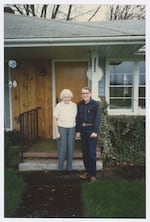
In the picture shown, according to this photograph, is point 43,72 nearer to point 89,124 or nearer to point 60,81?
point 60,81

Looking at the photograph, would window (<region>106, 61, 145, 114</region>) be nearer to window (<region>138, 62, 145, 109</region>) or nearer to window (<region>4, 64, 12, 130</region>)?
window (<region>138, 62, 145, 109</region>)

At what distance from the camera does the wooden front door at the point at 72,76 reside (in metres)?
5.90

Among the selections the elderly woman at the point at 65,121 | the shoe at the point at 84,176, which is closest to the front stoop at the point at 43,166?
the shoe at the point at 84,176

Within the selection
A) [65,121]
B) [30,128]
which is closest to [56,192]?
[65,121]

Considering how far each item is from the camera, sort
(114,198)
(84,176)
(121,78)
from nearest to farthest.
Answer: (114,198) < (84,176) < (121,78)

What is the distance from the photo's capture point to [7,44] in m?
4.22

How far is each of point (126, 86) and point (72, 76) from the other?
4.59 feet

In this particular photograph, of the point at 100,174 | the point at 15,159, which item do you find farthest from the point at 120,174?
the point at 15,159

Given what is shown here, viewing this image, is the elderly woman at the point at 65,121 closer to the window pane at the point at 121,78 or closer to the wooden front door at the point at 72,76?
the wooden front door at the point at 72,76

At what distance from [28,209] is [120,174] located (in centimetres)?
182

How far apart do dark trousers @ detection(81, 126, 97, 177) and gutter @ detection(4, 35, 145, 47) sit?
1507 mm

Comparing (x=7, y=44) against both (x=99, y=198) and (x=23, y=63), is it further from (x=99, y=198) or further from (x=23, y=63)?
(x=99, y=198)

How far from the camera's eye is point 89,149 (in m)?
3.88

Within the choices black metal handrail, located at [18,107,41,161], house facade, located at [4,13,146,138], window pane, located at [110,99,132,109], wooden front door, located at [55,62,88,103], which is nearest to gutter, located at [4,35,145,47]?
house facade, located at [4,13,146,138]
